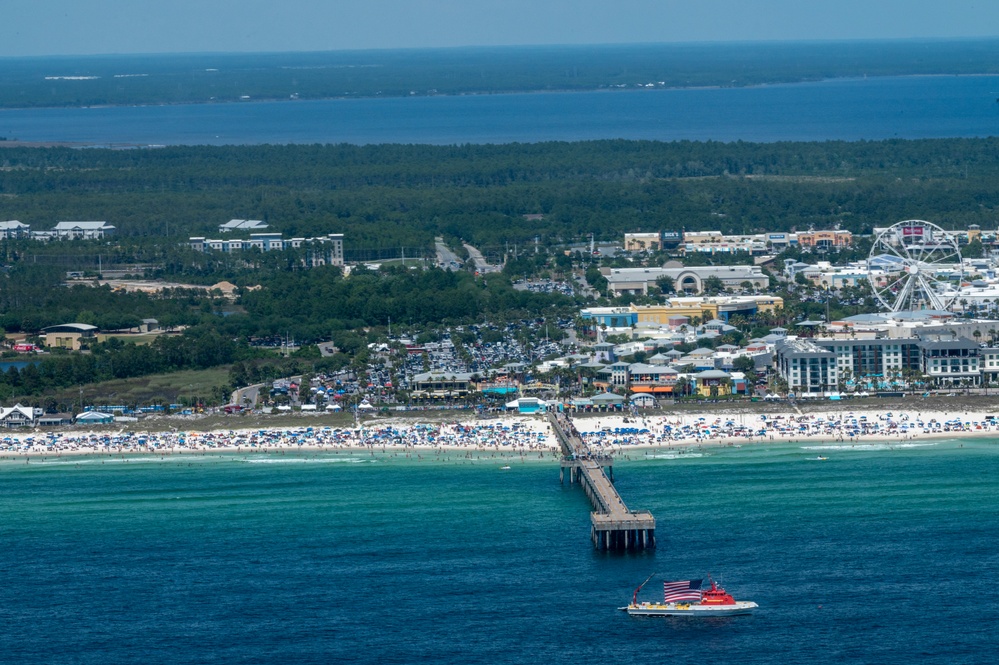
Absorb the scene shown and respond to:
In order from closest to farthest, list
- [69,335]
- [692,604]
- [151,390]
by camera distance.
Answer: [692,604] < [151,390] < [69,335]

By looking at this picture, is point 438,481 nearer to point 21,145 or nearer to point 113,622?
point 113,622

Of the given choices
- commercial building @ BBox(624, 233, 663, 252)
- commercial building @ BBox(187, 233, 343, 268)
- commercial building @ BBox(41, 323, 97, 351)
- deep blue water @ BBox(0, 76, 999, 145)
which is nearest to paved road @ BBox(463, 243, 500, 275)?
commercial building @ BBox(187, 233, 343, 268)

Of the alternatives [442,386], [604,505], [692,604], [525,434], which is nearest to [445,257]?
[442,386]

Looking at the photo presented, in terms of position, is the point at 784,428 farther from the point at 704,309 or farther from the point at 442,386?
the point at 704,309

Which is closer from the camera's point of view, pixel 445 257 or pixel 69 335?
pixel 69 335

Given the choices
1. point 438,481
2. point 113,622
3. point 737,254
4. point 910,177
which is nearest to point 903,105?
point 910,177

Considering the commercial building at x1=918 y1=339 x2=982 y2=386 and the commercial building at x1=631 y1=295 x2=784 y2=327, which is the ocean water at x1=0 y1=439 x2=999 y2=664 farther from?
the commercial building at x1=631 y1=295 x2=784 y2=327

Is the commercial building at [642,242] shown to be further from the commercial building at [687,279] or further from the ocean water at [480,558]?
the ocean water at [480,558]
